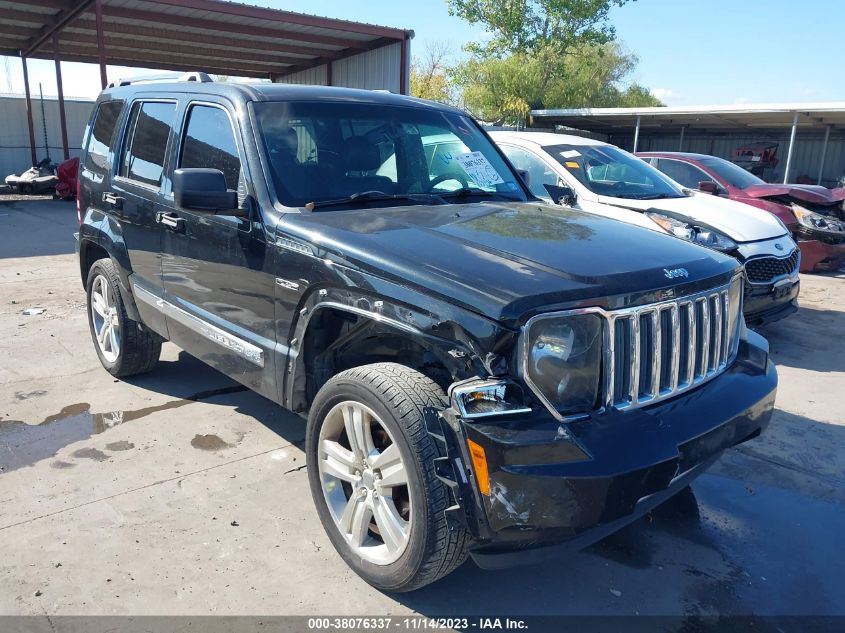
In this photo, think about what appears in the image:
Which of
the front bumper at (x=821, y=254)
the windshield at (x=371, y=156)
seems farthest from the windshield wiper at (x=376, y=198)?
A: the front bumper at (x=821, y=254)

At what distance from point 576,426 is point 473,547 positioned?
558 millimetres

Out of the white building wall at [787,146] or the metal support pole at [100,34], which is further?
the white building wall at [787,146]

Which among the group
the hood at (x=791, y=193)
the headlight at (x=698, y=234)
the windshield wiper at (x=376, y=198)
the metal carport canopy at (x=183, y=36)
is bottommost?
the headlight at (x=698, y=234)

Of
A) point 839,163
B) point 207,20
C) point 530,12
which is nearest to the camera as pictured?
point 207,20

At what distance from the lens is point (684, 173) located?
1002 centimetres

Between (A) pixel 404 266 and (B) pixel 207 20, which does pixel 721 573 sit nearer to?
(A) pixel 404 266

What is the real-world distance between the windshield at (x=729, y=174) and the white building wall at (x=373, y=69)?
28.2ft

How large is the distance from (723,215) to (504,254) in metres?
4.96

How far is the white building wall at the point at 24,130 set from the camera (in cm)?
2366

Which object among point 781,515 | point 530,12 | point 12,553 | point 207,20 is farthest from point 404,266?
point 530,12

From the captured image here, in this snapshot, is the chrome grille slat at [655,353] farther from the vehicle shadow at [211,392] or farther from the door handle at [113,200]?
the door handle at [113,200]

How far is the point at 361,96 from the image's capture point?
3.97 m

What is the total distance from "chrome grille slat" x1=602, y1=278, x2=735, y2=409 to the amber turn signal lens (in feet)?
1.78

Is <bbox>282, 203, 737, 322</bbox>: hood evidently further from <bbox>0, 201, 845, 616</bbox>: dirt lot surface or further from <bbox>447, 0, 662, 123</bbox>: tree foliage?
<bbox>447, 0, 662, 123</bbox>: tree foliage
